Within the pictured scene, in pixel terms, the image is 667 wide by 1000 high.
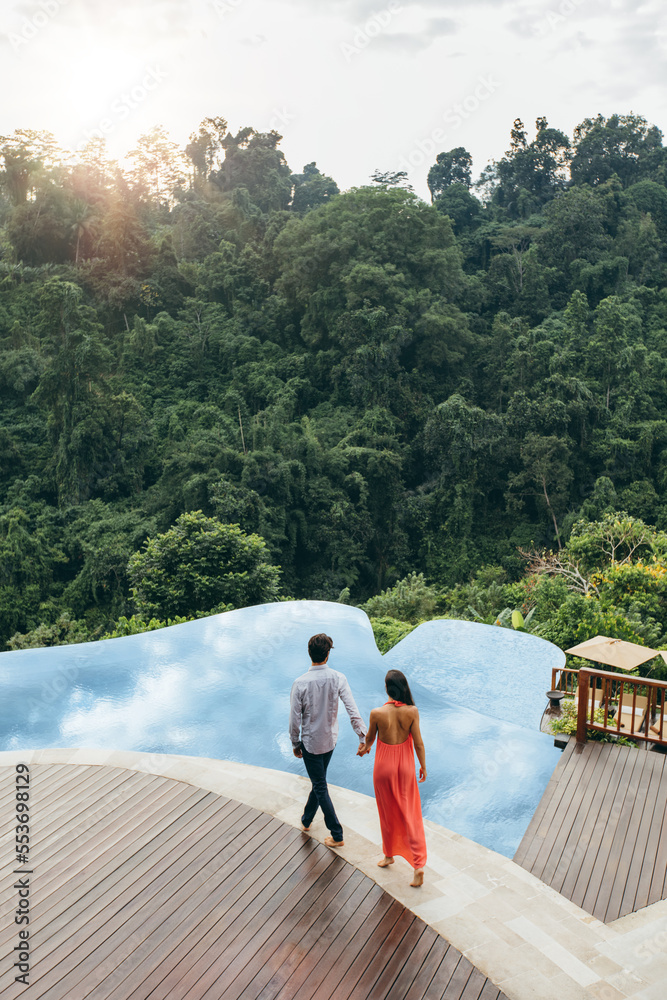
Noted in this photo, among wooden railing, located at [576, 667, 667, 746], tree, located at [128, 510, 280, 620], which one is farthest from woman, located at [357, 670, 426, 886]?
tree, located at [128, 510, 280, 620]

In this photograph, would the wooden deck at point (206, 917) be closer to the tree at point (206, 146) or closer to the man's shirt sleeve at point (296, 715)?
the man's shirt sleeve at point (296, 715)

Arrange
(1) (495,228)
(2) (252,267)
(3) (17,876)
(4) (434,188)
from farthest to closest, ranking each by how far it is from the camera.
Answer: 1. (4) (434,188)
2. (1) (495,228)
3. (2) (252,267)
4. (3) (17,876)

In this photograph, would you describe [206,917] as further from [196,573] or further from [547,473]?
[547,473]

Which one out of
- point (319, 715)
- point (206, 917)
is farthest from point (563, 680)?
point (206, 917)

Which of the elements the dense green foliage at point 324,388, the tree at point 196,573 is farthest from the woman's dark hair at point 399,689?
the dense green foliage at point 324,388

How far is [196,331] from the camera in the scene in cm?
2347

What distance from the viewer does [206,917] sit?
326 centimetres

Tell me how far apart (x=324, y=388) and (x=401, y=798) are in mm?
19806

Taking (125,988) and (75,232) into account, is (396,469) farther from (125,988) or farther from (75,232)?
(125,988)

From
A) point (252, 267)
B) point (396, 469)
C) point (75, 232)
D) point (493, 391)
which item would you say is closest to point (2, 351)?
point (75, 232)

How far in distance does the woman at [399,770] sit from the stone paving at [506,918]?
0.20m

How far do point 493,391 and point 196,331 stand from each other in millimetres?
10047

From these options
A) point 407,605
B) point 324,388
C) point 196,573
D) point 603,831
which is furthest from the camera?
point 324,388

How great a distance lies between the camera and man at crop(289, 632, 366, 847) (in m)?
3.59
